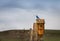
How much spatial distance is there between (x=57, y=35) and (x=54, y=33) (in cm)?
176

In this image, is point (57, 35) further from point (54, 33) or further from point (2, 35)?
point (2, 35)

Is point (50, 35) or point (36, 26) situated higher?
point (36, 26)

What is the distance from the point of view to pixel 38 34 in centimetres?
2227

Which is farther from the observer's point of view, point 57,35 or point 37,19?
point 57,35

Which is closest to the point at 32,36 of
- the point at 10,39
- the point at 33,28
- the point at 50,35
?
the point at 33,28

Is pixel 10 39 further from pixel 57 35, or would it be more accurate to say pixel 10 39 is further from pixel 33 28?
pixel 33 28

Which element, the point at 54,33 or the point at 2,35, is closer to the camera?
the point at 2,35

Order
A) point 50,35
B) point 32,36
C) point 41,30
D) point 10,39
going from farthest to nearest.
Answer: point 50,35, point 10,39, point 32,36, point 41,30

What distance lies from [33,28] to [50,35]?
189ft

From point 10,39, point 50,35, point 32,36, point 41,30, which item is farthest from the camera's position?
A: point 50,35

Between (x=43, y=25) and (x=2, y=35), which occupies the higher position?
(x=43, y=25)

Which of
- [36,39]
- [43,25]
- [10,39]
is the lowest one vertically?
[10,39]

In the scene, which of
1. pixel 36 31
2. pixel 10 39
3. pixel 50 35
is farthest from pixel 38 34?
pixel 50 35

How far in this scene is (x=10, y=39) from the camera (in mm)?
70500
